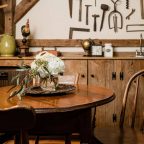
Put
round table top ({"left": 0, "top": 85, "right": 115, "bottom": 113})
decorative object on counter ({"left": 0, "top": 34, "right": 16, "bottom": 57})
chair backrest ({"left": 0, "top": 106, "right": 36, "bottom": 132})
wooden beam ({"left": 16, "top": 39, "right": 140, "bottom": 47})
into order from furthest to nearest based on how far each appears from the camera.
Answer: wooden beam ({"left": 16, "top": 39, "right": 140, "bottom": 47})
decorative object on counter ({"left": 0, "top": 34, "right": 16, "bottom": 57})
round table top ({"left": 0, "top": 85, "right": 115, "bottom": 113})
chair backrest ({"left": 0, "top": 106, "right": 36, "bottom": 132})

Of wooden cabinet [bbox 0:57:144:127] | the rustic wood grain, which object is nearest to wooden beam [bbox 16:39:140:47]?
the rustic wood grain

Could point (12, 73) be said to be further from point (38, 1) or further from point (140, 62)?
point (140, 62)

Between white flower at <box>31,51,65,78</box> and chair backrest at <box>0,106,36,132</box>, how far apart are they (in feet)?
2.36

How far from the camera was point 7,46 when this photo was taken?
12.4 feet

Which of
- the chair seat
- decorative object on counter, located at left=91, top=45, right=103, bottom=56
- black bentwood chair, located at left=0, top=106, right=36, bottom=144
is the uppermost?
decorative object on counter, located at left=91, top=45, right=103, bottom=56

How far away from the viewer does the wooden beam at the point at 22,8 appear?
404cm

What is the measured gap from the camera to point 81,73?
139 inches

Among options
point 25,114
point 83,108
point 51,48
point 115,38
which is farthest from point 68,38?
point 25,114

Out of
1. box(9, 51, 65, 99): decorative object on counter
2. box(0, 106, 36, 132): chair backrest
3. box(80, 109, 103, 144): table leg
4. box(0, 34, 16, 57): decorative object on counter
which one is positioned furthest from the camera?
box(0, 34, 16, 57): decorative object on counter

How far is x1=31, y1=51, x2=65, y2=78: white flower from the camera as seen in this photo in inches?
71.1

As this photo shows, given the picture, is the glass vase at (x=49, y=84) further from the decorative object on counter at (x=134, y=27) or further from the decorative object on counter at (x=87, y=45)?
the decorative object on counter at (x=134, y=27)

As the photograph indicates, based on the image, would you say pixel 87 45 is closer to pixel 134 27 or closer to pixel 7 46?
pixel 134 27

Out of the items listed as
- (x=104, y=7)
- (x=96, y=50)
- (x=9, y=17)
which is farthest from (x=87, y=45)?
(x=9, y=17)

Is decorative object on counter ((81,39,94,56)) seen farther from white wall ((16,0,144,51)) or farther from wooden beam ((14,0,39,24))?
wooden beam ((14,0,39,24))
